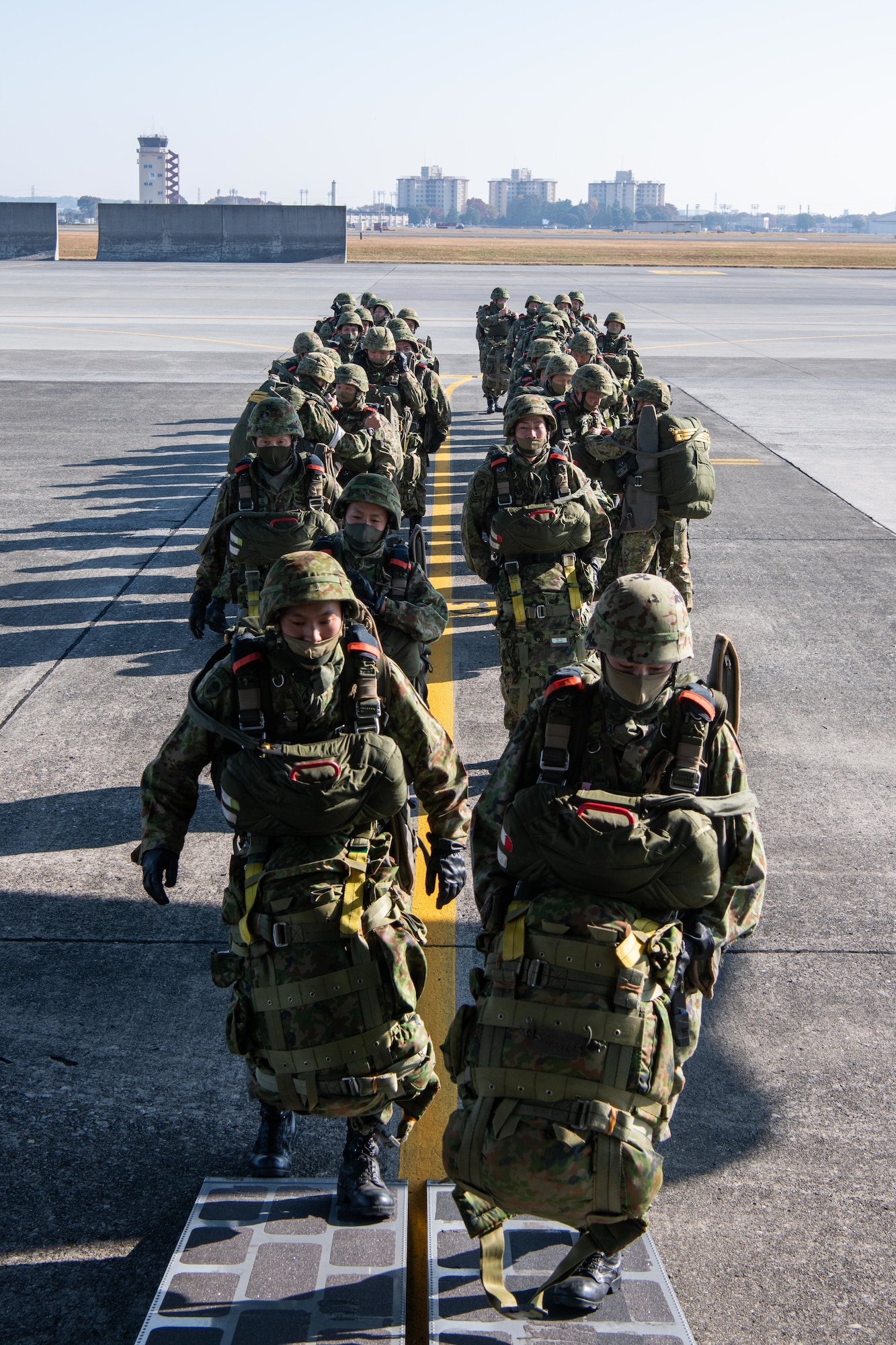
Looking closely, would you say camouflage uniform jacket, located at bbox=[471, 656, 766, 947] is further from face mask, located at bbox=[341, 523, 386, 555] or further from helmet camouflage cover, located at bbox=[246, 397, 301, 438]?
helmet camouflage cover, located at bbox=[246, 397, 301, 438]

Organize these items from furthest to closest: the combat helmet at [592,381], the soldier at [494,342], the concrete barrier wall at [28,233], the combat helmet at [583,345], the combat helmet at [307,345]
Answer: the concrete barrier wall at [28,233]
the soldier at [494,342]
the combat helmet at [307,345]
the combat helmet at [583,345]
the combat helmet at [592,381]

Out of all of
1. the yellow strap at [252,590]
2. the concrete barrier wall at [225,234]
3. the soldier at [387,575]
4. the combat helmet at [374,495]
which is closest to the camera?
the soldier at [387,575]

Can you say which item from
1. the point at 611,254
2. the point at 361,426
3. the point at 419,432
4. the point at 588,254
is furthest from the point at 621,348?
the point at 611,254

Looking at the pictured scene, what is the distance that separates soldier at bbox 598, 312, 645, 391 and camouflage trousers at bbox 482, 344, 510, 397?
10.6ft

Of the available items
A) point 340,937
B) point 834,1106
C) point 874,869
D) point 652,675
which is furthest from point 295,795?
point 874,869

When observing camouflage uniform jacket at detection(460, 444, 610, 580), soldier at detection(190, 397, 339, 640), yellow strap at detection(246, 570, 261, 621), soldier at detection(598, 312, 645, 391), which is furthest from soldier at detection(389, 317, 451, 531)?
yellow strap at detection(246, 570, 261, 621)

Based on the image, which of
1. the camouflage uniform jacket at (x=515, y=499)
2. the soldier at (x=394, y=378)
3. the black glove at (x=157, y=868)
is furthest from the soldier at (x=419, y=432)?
the black glove at (x=157, y=868)

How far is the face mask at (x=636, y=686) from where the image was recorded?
379 centimetres

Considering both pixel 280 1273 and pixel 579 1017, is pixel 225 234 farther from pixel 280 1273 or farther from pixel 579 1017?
pixel 579 1017

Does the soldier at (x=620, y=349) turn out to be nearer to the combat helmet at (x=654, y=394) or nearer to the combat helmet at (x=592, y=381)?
the combat helmet at (x=592, y=381)

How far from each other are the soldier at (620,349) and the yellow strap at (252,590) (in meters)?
9.67

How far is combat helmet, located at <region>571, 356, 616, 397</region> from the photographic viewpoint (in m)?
10.4

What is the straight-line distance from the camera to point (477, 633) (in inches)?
409

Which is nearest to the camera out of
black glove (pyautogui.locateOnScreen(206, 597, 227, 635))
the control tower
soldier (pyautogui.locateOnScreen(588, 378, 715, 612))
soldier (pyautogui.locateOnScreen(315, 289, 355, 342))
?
black glove (pyautogui.locateOnScreen(206, 597, 227, 635))
